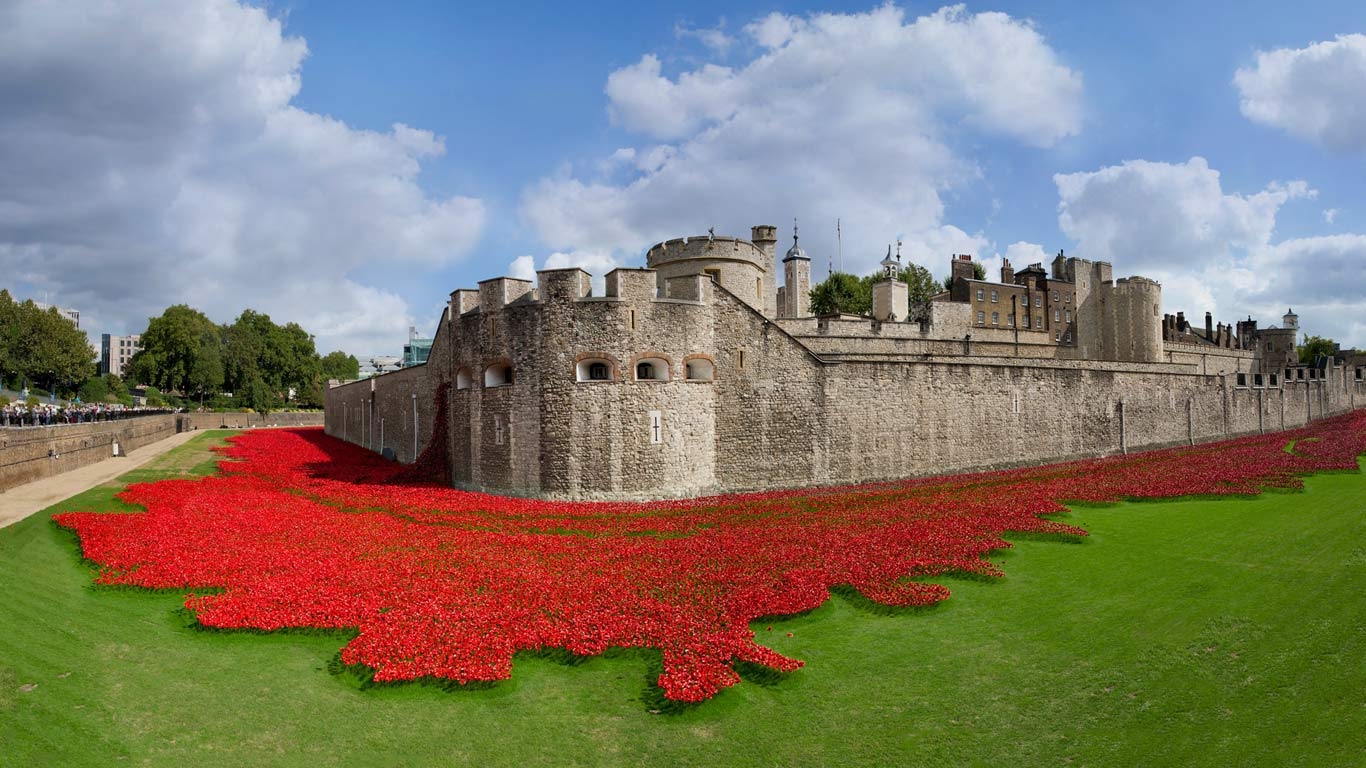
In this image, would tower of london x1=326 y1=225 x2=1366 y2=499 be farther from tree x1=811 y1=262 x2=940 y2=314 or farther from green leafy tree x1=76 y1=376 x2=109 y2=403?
green leafy tree x1=76 y1=376 x2=109 y2=403

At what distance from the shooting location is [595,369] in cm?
2594

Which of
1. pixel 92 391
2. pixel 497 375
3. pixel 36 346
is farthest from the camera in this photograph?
pixel 92 391

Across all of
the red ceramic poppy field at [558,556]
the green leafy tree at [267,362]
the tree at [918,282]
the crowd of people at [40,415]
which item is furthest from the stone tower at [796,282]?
the green leafy tree at [267,362]

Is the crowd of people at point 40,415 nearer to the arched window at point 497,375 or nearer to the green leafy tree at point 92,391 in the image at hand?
the arched window at point 497,375

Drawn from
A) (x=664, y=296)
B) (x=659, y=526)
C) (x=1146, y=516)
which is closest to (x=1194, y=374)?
(x=1146, y=516)

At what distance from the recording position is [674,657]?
34.6ft

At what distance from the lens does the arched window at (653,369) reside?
1022 inches

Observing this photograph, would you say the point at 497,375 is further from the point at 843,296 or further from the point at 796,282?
the point at 843,296

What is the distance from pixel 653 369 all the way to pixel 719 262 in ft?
28.5

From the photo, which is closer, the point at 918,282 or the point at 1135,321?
the point at 1135,321

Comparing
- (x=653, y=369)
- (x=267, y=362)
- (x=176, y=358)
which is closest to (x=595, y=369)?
(x=653, y=369)

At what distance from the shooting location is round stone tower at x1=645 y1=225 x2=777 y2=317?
3291 cm

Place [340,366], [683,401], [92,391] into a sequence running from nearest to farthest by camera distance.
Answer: [683,401]
[92,391]
[340,366]

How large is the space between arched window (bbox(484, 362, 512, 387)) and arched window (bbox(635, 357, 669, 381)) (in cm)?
505
